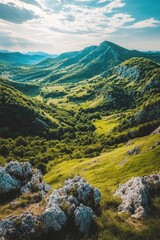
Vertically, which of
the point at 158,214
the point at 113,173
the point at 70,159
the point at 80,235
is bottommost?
the point at 70,159

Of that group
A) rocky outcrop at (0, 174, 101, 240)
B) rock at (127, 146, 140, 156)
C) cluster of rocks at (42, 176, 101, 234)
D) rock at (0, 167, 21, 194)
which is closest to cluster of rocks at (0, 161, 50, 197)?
rock at (0, 167, 21, 194)

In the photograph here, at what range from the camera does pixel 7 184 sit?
114 ft

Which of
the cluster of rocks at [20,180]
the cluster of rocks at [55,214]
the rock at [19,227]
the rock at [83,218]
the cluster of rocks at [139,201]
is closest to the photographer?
the rock at [19,227]

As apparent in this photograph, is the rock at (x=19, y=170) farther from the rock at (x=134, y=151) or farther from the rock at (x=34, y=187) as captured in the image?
the rock at (x=134, y=151)

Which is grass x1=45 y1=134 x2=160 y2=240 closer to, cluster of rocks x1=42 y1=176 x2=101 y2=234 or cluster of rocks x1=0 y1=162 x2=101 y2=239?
cluster of rocks x1=42 y1=176 x2=101 y2=234

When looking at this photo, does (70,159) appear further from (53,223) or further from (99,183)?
(53,223)

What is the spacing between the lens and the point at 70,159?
7288 inches

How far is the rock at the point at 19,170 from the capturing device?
39491 mm

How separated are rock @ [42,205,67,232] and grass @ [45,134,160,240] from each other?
4.01m

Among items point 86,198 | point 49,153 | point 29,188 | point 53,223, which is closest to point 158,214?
point 86,198

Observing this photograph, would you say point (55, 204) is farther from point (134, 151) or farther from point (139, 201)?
point (134, 151)

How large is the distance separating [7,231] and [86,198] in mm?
10519

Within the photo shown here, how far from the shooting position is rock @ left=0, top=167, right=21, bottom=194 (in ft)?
112

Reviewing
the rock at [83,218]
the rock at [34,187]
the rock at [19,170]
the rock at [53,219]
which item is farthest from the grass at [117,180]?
the rock at [19,170]
